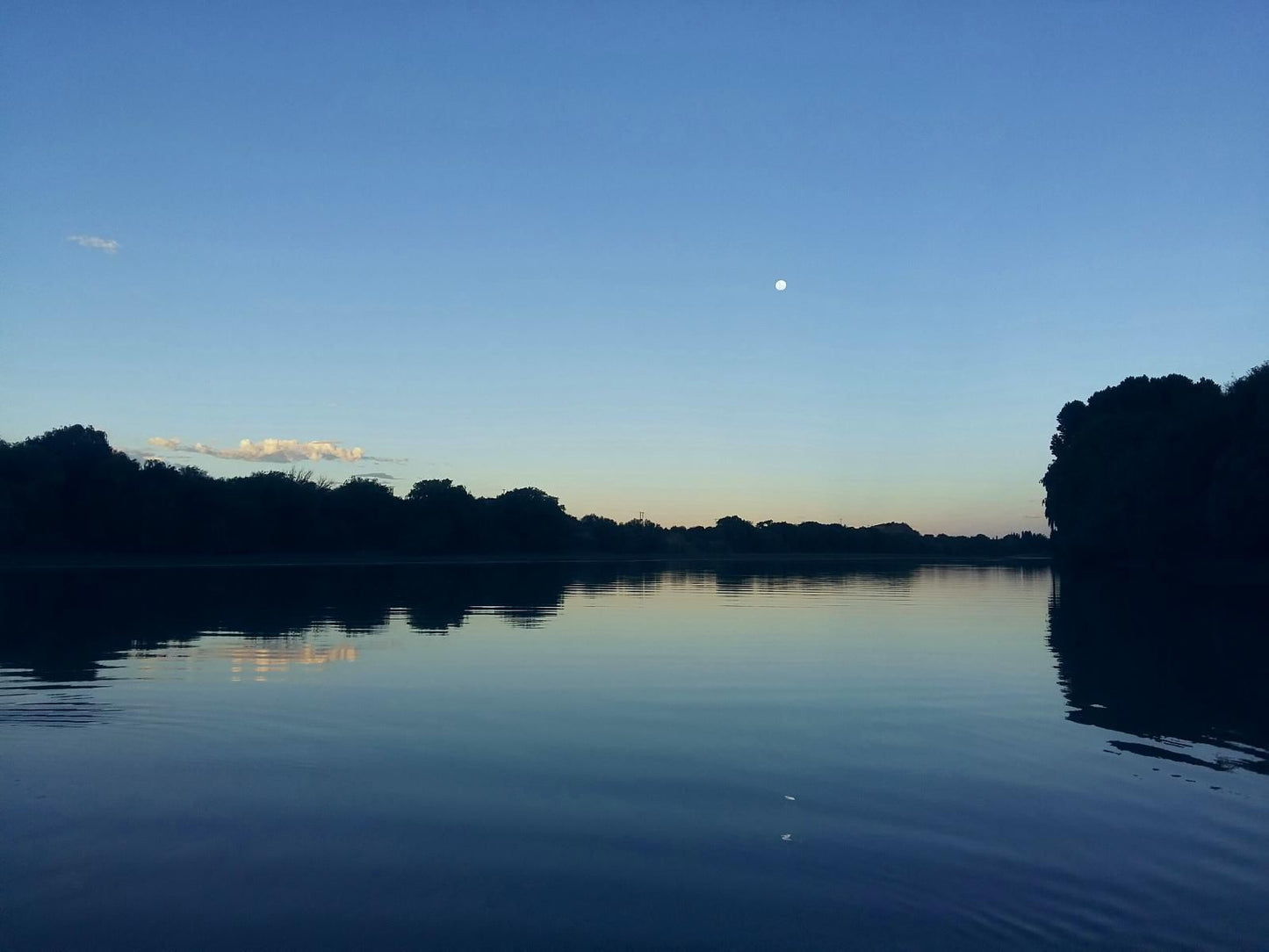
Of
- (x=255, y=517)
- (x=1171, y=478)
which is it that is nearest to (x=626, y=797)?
(x=1171, y=478)

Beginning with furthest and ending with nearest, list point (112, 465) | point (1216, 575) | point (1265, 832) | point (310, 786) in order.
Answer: point (112, 465)
point (1216, 575)
point (310, 786)
point (1265, 832)

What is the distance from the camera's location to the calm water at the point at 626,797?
6406 millimetres

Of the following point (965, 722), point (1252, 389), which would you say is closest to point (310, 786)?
point (965, 722)

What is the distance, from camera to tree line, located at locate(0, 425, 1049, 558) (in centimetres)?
8181

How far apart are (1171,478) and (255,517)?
81.7 m

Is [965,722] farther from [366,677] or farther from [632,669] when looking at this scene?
[366,677]

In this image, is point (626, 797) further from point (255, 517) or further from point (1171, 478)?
point (255, 517)

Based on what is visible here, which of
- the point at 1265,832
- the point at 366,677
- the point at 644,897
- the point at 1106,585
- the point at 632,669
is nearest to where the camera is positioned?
the point at 644,897

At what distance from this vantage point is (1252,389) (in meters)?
56.6

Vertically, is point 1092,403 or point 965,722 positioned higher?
point 1092,403

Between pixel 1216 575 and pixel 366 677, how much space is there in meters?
66.4

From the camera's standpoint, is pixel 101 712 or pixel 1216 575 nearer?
pixel 101 712

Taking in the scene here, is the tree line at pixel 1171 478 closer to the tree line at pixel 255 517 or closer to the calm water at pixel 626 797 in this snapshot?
the calm water at pixel 626 797

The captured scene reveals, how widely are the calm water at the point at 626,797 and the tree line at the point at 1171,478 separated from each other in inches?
1433
